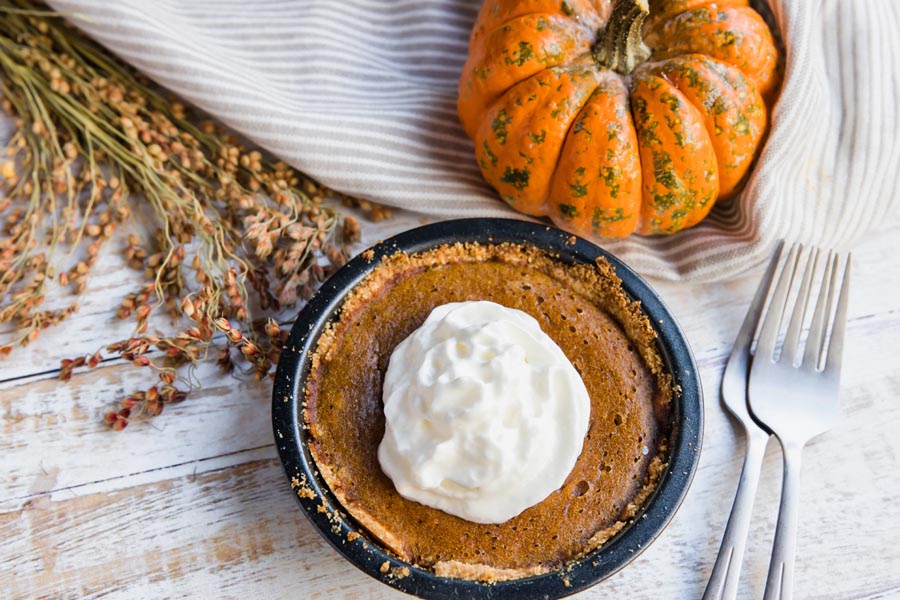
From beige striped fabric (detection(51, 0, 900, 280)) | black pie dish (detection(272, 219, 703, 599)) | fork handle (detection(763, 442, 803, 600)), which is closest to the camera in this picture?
black pie dish (detection(272, 219, 703, 599))

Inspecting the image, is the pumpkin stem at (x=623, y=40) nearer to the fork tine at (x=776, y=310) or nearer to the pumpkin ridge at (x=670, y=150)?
the pumpkin ridge at (x=670, y=150)

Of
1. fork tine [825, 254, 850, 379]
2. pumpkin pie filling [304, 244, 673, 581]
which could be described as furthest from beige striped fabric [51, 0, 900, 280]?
pumpkin pie filling [304, 244, 673, 581]

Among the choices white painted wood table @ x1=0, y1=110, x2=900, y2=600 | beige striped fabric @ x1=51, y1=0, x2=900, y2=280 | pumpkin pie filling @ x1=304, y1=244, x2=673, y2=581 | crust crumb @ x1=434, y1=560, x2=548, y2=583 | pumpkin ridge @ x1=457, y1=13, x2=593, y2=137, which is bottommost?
white painted wood table @ x1=0, y1=110, x2=900, y2=600

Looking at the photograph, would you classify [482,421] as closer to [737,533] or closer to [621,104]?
[737,533]

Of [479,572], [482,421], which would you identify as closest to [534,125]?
[482,421]

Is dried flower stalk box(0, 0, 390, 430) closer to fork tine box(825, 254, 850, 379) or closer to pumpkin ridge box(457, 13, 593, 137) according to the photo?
pumpkin ridge box(457, 13, 593, 137)

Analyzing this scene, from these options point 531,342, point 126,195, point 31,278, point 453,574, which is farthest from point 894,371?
point 31,278

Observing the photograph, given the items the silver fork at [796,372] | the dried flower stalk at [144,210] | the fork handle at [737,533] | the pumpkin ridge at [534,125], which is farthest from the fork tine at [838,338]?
the dried flower stalk at [144,210]

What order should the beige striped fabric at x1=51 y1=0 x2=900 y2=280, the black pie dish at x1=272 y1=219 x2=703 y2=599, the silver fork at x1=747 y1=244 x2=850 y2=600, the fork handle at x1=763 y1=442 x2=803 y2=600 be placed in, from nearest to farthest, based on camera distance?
the black pie dish at x1=272 y1=219 x2=703 y2=599 → the fork handle at x1=763 y1=442 x2=803 y2=600 → the silver fork at x1=747 y1=244 x2=850 y2=600 → the beige striped fabric at x1=51 y1=0 x2=900 y2=280
